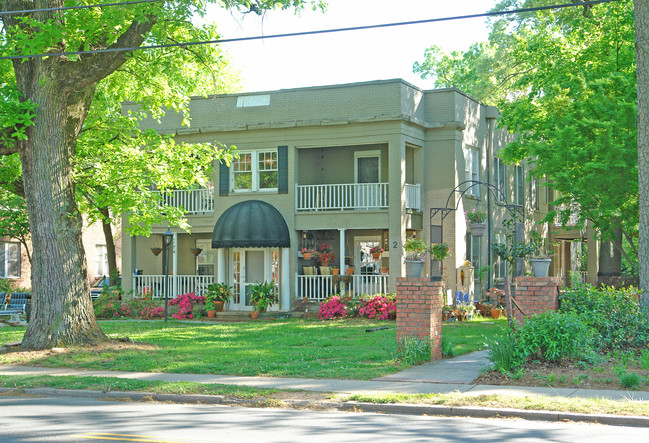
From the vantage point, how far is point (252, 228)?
26.1m

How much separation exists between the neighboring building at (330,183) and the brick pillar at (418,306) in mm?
10781

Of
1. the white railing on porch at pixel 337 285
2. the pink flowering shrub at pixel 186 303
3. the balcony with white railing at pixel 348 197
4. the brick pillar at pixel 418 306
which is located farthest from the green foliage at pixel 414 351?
the pink flowering shrub at pixel 186 303

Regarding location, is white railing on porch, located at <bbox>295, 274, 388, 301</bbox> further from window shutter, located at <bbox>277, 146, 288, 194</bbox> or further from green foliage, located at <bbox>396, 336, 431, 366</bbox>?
green foliage, located at <bbox>396, 336, 431, 366</bbox>

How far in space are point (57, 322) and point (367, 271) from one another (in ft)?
43.4

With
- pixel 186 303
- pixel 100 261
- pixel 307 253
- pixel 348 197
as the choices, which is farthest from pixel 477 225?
pixel 100 261

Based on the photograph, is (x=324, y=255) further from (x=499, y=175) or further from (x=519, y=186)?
(x=519, y=186)

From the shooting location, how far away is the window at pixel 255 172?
27375 millimetres

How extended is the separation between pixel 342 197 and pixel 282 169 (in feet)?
7.71

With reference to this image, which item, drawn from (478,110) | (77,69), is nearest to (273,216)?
(478,110)

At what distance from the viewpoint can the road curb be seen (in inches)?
365

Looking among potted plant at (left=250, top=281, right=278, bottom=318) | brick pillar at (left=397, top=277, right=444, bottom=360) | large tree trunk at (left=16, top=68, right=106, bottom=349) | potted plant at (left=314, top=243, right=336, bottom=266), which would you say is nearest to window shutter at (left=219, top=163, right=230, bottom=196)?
potted plant at (left=250, top=281, right=278, bottom=318)

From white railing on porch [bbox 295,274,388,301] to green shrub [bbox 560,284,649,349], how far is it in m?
11.4

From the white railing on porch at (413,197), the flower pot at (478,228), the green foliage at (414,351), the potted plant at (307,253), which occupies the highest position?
the white railing on porch at (413,197)

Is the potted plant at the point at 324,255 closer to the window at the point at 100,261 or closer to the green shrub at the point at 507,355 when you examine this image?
the green shrub at the point at 507,355
